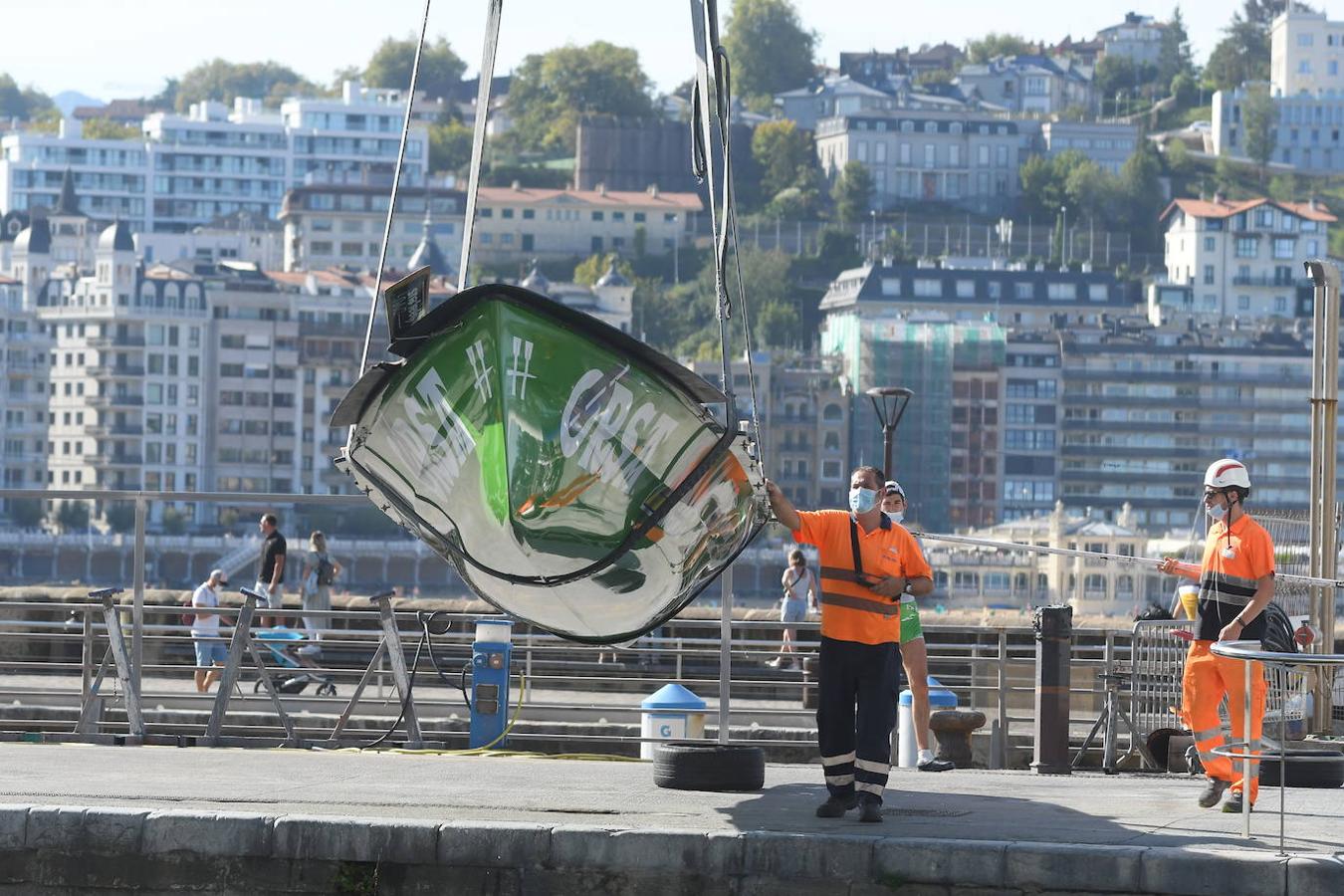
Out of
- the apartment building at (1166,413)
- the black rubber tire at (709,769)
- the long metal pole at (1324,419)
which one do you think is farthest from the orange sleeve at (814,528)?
the apartment building at (1166,413)

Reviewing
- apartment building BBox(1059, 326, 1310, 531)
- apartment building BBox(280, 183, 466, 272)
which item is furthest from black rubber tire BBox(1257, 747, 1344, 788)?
apartment building BBox(280, 183, 466, 272)

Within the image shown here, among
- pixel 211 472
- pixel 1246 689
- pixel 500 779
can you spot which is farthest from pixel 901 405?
pixel 211 472

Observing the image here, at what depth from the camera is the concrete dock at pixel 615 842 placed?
951 centimetres

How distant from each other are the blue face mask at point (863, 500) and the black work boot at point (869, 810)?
1.28 m

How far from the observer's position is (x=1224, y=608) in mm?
11289

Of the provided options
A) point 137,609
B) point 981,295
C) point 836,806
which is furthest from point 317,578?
point 981,295

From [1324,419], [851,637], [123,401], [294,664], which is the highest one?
[123,401]

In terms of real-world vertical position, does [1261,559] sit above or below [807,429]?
below

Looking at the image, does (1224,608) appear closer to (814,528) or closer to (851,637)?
(851,637)

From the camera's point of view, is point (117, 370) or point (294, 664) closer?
point (294, 664)

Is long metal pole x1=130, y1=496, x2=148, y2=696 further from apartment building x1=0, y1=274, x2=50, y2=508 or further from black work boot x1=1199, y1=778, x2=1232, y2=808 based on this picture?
apartment building x1=0, y1=274, x2=50, y2=508

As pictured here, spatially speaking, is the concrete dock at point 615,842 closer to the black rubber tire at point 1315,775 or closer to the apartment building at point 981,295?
the black rubber tire at point 1315,775

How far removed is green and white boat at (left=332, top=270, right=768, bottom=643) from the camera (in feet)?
35.9

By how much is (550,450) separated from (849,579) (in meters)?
1.34
